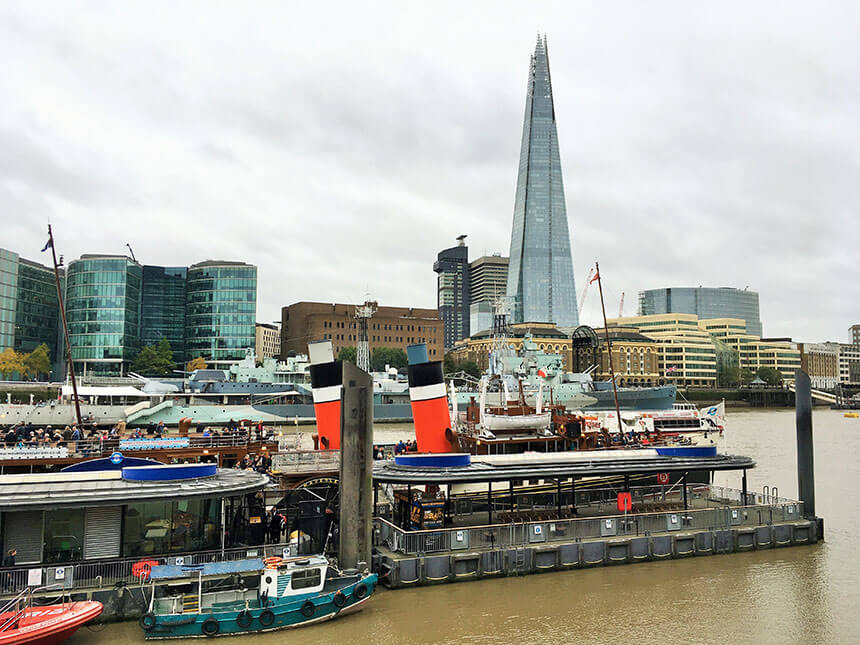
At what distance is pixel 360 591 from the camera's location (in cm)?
1959

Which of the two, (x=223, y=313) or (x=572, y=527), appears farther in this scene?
(x=223, y=313)

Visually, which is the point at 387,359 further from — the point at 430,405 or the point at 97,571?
the point at 97,571

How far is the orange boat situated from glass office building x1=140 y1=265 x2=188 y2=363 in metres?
156

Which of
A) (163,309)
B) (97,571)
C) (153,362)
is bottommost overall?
(97,571)

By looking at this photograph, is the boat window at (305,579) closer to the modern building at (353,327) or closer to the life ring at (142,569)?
the life ring at (142,569)

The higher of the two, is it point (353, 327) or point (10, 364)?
point (353, 327)

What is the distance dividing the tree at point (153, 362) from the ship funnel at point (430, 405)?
388 feet

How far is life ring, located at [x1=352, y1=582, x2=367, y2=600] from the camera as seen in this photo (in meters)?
19.5

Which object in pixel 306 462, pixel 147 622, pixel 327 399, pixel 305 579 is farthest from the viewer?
pixel 327 399

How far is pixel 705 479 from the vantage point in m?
37.0

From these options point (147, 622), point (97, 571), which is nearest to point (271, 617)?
point (147, 622)

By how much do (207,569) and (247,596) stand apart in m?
1.33

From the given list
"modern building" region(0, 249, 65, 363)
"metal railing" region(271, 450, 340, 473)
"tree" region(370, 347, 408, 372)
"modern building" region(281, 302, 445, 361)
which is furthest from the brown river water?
"modern building" region(281, 302, 445, 361)

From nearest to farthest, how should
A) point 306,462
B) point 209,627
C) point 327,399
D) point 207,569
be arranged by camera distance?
1. point 209,627
2. point 207,569
3. point 306,462
4. point 327,399
